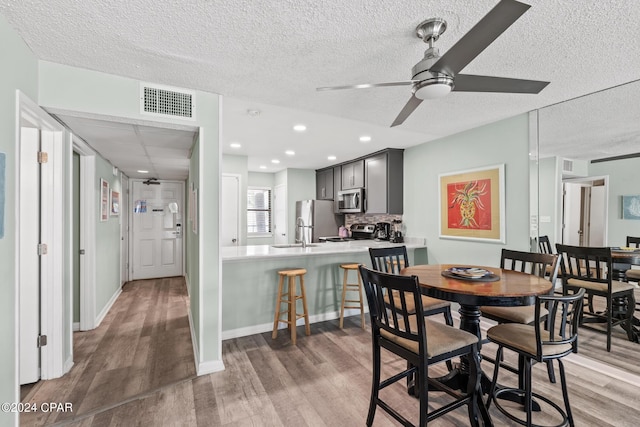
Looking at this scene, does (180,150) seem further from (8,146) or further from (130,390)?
(130,390)

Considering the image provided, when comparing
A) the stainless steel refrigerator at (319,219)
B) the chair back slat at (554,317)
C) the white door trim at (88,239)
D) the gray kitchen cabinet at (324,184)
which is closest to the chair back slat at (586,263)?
the chair back slat at (554,317)

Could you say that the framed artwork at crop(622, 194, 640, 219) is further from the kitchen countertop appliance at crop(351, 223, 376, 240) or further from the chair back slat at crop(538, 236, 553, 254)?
the kitchen countertop appliance at crop(351, 223, 376, 240)

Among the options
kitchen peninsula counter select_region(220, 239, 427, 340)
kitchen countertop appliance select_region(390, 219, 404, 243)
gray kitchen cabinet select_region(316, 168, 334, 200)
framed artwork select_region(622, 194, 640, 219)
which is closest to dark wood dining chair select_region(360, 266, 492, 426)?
kitchen peninsula counter select_region(220, 239, 427, 340)

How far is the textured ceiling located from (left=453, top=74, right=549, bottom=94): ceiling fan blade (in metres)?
0.30

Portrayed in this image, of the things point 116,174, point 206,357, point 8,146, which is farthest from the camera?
point 116,174

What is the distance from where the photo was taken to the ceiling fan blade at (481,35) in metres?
1.15

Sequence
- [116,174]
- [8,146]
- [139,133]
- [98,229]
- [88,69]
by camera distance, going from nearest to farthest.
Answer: [8,146]
[88,69]
[139,133]
[98,229]
[116,174]

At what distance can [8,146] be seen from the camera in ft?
5.47

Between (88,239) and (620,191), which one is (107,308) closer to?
(88,239)

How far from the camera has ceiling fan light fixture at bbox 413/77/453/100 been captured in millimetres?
1605

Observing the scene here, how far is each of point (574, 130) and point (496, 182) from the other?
0.82 meters

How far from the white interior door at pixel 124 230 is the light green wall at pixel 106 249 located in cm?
45

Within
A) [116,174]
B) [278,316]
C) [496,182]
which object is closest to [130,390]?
[278,316]

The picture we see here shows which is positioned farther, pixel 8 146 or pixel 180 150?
pixel 180 150
